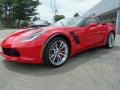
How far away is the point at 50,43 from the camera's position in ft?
12.8

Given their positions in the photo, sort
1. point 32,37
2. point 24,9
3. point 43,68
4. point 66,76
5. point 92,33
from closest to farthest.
Result: point 66,76 < point 32,37 < point 43,68 < point 92,33 < point 24,9

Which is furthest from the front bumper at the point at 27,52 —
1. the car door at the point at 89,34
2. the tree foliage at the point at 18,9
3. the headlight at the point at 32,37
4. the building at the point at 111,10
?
the tree foliage at the point at 18,9

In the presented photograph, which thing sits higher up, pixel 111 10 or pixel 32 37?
pixel 111 10

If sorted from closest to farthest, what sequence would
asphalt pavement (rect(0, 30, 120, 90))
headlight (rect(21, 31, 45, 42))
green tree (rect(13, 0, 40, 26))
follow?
asphalt pavement (rect(0, 30, 120, 90)) < headlight (rect(21, 31, 45, 42)) < green tree (rect(13, 0, 40, 26))

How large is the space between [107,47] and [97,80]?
307 cm

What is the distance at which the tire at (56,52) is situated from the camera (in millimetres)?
3863

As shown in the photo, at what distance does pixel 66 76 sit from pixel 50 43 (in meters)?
0.81

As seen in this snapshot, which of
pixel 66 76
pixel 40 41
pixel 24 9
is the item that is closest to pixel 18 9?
pixel 24 9

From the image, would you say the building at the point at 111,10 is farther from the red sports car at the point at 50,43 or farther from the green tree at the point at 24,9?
the green tree at the point at 24,9

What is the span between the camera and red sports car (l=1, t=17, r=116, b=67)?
3725mm

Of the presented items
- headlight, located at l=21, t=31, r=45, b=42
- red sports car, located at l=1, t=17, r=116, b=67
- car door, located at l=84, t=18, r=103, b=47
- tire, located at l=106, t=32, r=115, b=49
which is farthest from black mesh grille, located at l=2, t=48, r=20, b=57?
tire, located at l=106, t=32, r=115, b=49

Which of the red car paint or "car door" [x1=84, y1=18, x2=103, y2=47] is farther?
"car door" [x1=84, y1=18, x2=103, y2=47]

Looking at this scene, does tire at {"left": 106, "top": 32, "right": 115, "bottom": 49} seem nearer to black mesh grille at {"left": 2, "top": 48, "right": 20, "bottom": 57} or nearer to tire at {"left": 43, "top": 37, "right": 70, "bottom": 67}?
tire at {"left": 43, "top": 37, "right": 70, "bottom": 67}

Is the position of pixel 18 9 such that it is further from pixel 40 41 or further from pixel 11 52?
pixel 40 41
